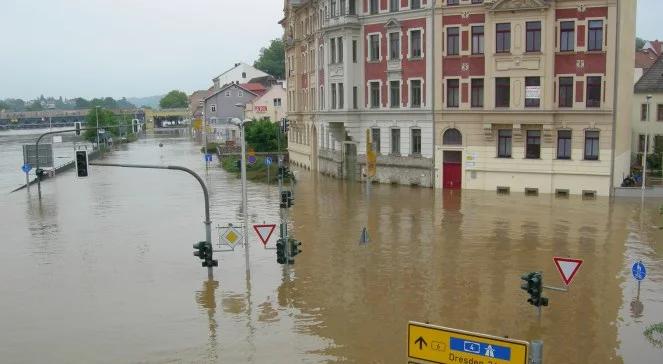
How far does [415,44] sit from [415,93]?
10.7ft

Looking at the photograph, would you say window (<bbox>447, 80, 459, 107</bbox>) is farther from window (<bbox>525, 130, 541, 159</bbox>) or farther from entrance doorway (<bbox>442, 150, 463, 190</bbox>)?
window (<bbox>525, 130, 541, 159</bbox>)

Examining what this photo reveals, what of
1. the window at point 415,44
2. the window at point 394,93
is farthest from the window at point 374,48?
the window at point 415,44

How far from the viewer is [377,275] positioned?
914 inches

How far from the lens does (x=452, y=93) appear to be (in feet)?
144

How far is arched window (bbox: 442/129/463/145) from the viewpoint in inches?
1734

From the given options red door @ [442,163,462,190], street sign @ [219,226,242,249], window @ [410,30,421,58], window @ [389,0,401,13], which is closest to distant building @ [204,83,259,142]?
window @ [389,0,401,13]

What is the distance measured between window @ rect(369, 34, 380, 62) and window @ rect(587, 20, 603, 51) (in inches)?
560

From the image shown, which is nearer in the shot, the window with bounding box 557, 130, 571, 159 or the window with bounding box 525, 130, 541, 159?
the window with bounding box 557, 130, 571, 159

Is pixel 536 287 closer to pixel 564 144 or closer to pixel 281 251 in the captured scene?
pixel 281 251

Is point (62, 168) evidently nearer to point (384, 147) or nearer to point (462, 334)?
point (384, 147)

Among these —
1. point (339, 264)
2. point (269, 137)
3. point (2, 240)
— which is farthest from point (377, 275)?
point (269, 137)

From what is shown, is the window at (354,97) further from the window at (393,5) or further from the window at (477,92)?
the window at (477,92)

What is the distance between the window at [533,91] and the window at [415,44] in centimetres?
768

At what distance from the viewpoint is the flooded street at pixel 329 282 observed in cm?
1683
